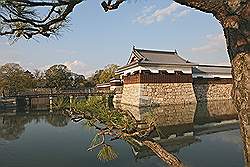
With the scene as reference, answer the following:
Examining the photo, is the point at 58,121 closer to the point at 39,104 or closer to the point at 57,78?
the point at 39,104

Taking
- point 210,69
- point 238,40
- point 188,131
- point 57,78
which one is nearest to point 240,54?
point 238,40

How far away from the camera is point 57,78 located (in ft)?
99.5

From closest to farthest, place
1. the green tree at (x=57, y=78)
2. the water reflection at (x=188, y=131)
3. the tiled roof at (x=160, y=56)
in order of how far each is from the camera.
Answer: the water reflection at (x=188, y=131), the tiled roof at (x=160, y=56), the green tree at (x=57, y=78)

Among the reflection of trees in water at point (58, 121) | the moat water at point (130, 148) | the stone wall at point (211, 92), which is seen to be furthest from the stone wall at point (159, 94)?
the moat water at point (130, 148)

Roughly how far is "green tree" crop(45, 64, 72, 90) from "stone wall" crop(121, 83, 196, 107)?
45.9 feet

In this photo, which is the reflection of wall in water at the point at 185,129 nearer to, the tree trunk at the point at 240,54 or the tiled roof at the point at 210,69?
the tree trunk at the point at 240,54

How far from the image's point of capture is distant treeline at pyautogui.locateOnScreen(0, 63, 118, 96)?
23688 millimetres

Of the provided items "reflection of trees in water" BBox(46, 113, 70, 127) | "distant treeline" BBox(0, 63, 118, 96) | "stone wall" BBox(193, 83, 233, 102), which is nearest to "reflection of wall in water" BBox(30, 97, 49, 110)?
"distant treeline" BBox(0, 63, 118, 96)

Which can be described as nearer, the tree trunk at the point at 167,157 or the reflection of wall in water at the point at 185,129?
the tree trunk at the point at 167,157

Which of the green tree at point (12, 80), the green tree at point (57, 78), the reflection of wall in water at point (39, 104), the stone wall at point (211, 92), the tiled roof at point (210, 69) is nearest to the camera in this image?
the stone wall at point (211, 92)

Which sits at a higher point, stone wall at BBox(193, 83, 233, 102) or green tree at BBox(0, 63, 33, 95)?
green tree at BBox(0, 63, 33, 95)

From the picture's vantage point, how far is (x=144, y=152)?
21.1 ft

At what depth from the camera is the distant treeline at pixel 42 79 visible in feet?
77.7

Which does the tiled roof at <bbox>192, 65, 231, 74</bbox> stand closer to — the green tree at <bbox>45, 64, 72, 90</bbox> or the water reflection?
the water reflection
